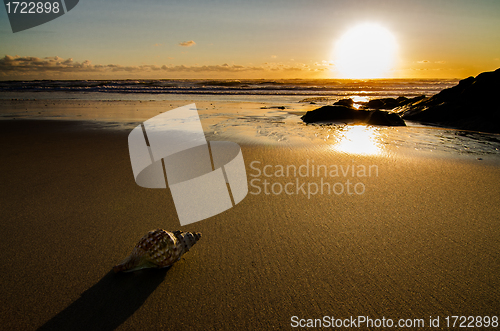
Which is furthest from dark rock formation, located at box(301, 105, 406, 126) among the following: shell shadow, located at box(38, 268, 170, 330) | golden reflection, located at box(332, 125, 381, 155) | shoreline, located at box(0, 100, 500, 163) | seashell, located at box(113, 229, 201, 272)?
shell shadow, located at box(38, 268, 170, 330)

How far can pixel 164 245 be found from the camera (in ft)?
5.51

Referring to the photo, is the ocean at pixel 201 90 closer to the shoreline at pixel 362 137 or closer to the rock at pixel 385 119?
the shoreline at pixel 362 137

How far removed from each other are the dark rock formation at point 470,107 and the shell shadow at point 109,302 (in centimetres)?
823

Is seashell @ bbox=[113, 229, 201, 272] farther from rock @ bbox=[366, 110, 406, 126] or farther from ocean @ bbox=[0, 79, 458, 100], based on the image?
ocean @ bbox=[0, 79, 458, 100]

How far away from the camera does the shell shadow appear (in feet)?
4.55

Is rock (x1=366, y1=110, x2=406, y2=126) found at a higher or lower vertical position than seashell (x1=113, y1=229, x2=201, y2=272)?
lower

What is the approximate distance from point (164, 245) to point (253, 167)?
7.53ft

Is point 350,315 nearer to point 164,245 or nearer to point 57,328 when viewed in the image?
point 164,245

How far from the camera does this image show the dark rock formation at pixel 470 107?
284 inches

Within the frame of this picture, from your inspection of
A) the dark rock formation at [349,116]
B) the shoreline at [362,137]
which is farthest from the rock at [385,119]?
the shoreline at [362,137]

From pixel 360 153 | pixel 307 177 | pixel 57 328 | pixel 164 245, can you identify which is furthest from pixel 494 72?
pixel 57 328

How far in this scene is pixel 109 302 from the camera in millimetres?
1503

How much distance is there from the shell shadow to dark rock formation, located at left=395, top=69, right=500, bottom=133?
27.0 feet

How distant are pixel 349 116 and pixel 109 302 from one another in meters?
8.36
